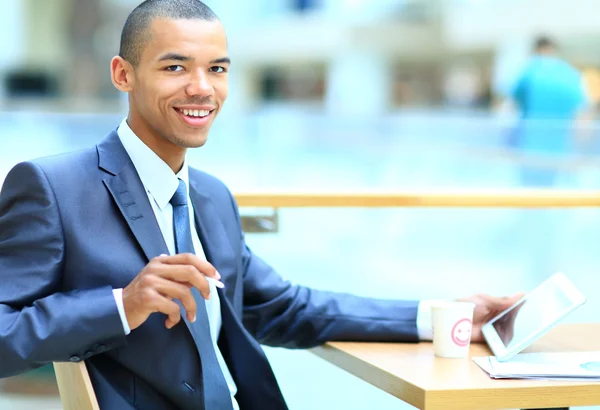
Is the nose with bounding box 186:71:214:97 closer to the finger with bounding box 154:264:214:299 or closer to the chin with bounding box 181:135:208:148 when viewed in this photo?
the chin with bounding box 181:135:208:148

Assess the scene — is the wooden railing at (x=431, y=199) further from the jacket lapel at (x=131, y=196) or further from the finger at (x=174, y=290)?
the finger at (x=174, y=290)

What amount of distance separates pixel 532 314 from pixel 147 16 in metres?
0.88

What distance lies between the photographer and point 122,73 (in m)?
1.76

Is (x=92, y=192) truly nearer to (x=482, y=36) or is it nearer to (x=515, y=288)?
(x=515, y=288)

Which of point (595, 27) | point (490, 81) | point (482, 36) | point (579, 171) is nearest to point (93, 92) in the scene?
point (490, 81)

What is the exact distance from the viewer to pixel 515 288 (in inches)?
127

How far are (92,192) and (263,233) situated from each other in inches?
45.7

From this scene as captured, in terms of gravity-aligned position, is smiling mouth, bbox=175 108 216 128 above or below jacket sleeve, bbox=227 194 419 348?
above

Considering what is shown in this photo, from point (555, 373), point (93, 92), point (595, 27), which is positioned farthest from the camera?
point (93, 92)

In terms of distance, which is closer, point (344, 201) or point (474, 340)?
point (474, 340)

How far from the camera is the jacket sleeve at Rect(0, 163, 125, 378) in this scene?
57.5 inches

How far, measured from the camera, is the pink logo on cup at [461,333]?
69.8 inches

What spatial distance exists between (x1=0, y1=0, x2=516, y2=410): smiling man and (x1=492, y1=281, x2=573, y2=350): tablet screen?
84 millimetres

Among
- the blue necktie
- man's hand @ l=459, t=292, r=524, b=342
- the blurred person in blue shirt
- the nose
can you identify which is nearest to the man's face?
the nose
